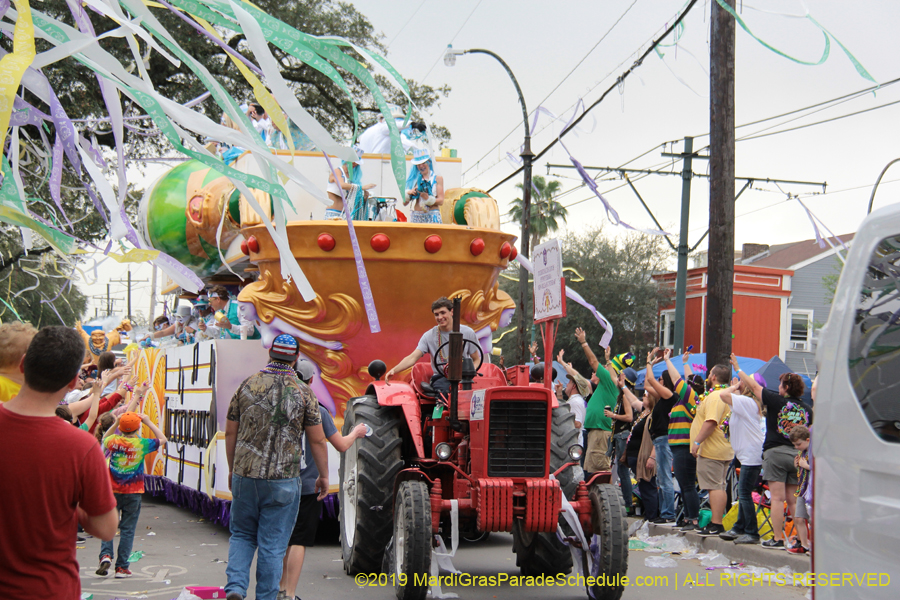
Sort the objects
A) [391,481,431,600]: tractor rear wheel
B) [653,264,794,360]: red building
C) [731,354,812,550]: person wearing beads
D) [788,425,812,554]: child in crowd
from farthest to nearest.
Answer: [653,264,794,360]: red building < [731,354,812,550]: person wearing beads < [788,425,812,554]: child in crowd < [391,481,431,600]: tractor rear wheel

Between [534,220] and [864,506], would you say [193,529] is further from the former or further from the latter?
[534,220]

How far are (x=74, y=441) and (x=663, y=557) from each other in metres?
6.53

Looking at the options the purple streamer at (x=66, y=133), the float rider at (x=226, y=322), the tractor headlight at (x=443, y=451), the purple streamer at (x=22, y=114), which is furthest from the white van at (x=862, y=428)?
the float rider at (x=226, y=322)

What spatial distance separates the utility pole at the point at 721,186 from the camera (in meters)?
9.98

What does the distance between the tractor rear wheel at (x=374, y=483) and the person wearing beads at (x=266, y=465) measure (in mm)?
1303

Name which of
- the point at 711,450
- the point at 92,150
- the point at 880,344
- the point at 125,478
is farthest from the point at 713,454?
the point at 92,150

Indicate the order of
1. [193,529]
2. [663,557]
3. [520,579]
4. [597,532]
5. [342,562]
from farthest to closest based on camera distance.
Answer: [193,529]
[663,557]
[342,562]
[520,579]
[597,532]

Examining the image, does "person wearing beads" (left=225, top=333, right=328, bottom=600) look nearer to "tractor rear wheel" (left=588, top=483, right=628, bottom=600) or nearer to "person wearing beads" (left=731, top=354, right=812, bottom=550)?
"tractor rear wheel" (left=588, top=483, right=628, bottom=600)

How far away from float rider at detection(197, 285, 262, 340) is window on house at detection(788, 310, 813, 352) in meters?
32.0

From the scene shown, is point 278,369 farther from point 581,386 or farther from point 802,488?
point 581,386

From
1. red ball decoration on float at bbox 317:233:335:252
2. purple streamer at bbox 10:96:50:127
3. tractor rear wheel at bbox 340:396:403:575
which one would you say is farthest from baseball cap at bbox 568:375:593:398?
purple streamer at bbox 10:96:50:127

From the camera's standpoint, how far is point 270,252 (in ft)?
27.2

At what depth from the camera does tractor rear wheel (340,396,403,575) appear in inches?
248

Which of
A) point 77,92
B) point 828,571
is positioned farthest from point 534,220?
point 828,571
